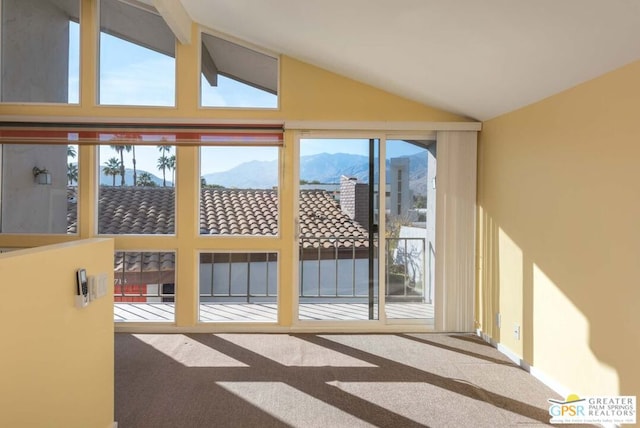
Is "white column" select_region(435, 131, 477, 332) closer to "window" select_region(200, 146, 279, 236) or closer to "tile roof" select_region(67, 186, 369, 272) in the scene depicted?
"tile roof" select_region(67, 186, 369, 272)

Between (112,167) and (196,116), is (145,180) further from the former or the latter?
(196,116)

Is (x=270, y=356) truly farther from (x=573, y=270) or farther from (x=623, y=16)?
(x=623, y=16)

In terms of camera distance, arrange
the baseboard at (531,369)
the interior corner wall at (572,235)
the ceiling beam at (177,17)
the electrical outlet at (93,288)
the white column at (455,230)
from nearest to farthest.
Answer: the electrical outlet at (93,288) → the interior corner wall at (572,235) → the baseboard at (531,369) → the ceiling beam at (177,17) → the white column at (455,230)

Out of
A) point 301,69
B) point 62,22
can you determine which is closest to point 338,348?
point 301,69

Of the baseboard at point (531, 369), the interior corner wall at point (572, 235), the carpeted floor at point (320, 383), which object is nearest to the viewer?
the interior corner wall at point (572, 235)

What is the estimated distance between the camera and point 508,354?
3.28m

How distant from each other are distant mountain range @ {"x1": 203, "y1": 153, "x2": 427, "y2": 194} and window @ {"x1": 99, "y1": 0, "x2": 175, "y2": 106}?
91 cm

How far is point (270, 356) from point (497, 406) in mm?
1700

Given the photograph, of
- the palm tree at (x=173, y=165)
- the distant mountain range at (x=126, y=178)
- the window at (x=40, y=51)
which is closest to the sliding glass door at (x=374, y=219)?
the palm tree at (x=173, y=165)

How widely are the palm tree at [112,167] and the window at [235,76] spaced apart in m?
1.02

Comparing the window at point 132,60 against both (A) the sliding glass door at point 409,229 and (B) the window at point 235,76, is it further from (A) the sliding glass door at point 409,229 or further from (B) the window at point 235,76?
(A) the sliding glass door at point 409,229

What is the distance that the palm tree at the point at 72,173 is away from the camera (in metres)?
3.88

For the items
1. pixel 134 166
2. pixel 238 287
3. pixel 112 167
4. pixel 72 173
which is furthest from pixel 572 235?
pixel 72 173

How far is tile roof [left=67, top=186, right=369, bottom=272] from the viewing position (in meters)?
3.95
